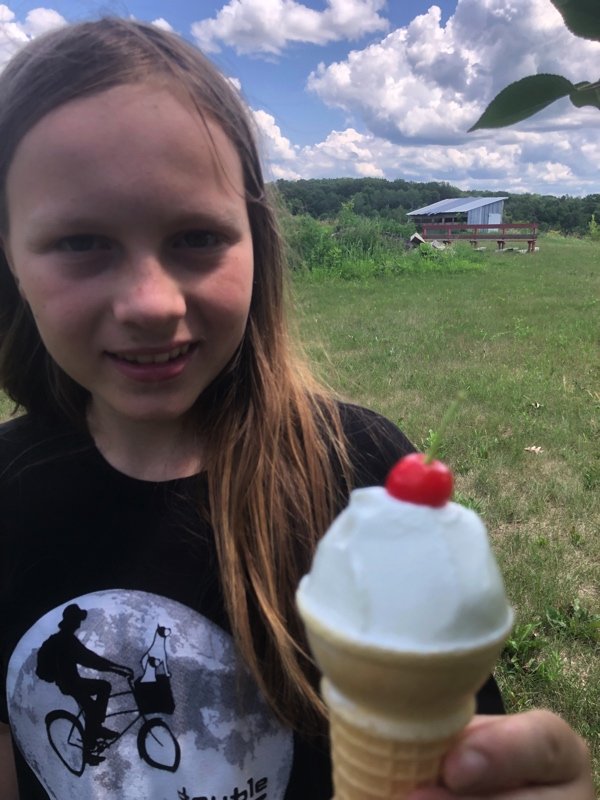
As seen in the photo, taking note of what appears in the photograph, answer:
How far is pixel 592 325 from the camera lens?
32.7 ft

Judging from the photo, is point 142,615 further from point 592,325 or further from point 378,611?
point 592,325

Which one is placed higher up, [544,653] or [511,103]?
[511,103]

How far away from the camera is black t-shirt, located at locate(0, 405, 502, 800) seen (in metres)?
1.47

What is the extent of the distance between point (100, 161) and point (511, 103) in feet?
2.72

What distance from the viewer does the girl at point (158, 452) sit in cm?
130

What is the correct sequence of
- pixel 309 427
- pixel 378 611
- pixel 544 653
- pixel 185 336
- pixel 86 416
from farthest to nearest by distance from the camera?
pixel 544 653, pixel 86 416, pixel 309 427, pixel 185 336, pixel 378 611

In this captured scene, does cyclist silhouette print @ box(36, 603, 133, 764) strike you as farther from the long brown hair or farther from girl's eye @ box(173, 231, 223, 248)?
girl's eye @ box(173, 231, 223, 248)

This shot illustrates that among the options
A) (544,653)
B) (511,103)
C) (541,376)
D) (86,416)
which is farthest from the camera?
(541,376)

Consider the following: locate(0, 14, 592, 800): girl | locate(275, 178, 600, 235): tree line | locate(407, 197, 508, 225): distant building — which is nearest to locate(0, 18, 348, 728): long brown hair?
locate(0, 14, 592, 800): girl

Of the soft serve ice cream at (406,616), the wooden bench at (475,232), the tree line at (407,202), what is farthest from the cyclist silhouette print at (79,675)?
the wooden bench at (475,232)

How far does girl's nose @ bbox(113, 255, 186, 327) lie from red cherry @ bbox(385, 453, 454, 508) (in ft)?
2.15

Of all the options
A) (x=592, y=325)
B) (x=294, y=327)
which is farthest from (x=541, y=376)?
(x=294, y=327)

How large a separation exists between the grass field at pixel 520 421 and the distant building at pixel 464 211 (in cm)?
4190

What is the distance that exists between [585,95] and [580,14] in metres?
0.07
